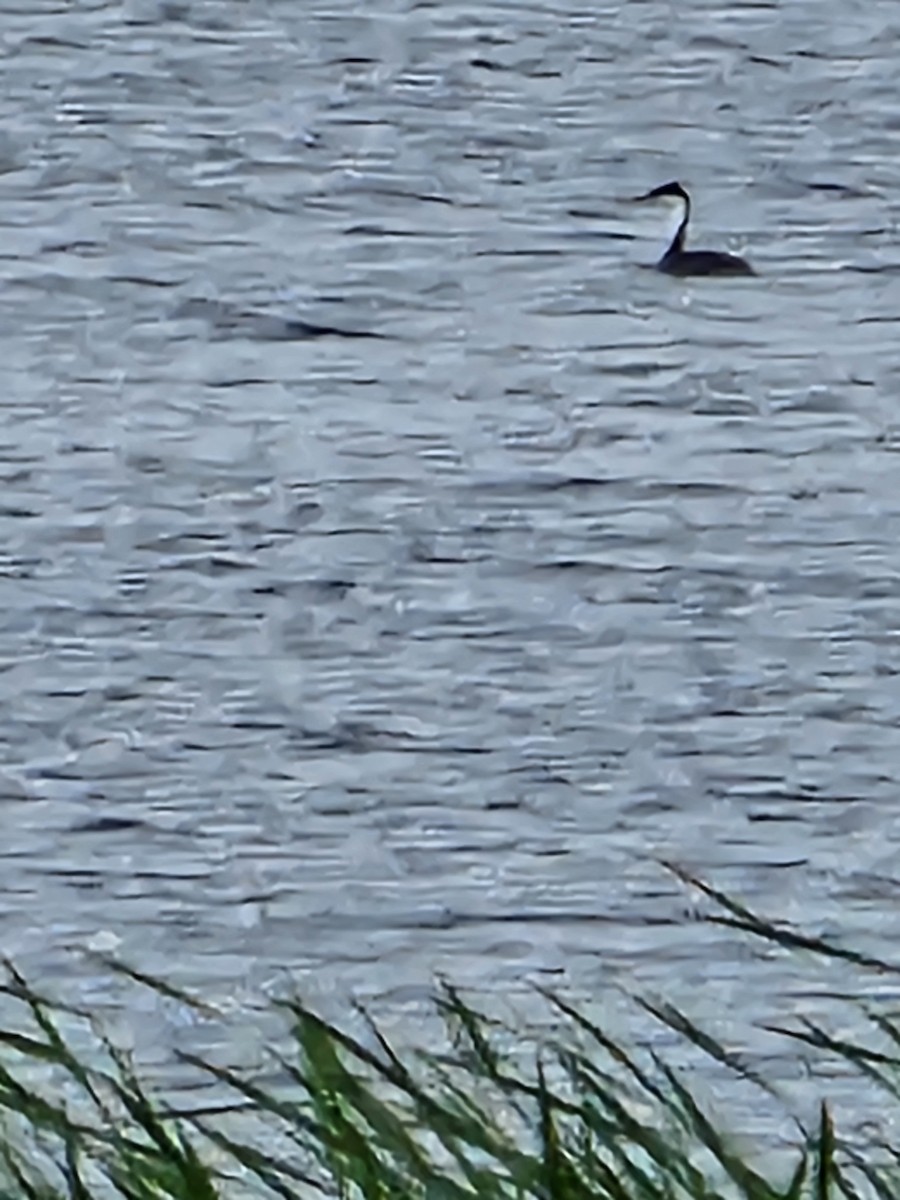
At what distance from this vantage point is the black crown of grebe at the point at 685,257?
1.67 metres

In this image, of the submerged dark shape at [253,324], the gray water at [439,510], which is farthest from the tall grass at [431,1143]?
the submerged dark shape at [253,324]

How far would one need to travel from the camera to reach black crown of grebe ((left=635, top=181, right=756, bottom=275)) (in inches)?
65.8

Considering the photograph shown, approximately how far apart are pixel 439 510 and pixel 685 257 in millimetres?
266

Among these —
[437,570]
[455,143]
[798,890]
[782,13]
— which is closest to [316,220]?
[455,143]

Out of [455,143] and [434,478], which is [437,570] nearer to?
[434,478]

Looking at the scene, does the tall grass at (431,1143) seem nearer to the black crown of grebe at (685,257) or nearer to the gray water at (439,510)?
the gray water at (439,510)

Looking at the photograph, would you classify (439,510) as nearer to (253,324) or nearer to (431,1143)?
(253,324)

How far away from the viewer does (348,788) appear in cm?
169

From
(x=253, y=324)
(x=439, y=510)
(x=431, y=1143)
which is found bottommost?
(x=431, y=1143)

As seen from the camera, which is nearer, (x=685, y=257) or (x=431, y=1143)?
(x=431, y=1143)

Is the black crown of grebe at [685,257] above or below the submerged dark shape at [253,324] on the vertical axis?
above

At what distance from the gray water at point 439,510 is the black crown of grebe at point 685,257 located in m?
0.01

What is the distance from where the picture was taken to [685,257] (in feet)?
5.49

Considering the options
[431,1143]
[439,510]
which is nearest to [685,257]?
[439,510]
